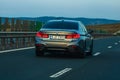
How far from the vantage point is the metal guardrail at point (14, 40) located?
24.0 m

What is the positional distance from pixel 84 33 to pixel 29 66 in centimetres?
510

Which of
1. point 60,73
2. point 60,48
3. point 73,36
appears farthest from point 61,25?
point 60,73

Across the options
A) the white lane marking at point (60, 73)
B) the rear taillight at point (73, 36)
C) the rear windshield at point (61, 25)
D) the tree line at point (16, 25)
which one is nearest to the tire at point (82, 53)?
the rear taillight at point (73, 36)

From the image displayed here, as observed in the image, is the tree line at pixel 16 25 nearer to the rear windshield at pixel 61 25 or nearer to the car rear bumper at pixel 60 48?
the rear windshield at pixel 61 25

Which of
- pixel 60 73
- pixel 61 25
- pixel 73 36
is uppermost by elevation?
pixel 61 25

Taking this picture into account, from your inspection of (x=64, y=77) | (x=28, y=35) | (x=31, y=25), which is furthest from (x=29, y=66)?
(x=31, y=25)

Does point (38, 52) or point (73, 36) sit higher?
point (73, 36)

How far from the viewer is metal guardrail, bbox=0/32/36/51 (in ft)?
78.9

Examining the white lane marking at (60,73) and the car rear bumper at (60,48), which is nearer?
the white lane marking at (60,73)

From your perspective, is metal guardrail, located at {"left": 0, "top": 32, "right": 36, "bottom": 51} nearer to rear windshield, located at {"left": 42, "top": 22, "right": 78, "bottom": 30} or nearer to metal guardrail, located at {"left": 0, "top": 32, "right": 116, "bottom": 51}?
metal guardrail, located at {"left": 0, "top": 32, "right": 116, "bottom": 51}

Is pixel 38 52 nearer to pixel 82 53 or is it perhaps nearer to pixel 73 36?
pixel 73 36

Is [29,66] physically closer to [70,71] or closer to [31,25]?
[70,71]

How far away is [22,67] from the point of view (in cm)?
1401

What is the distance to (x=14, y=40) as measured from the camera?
1042 inches
